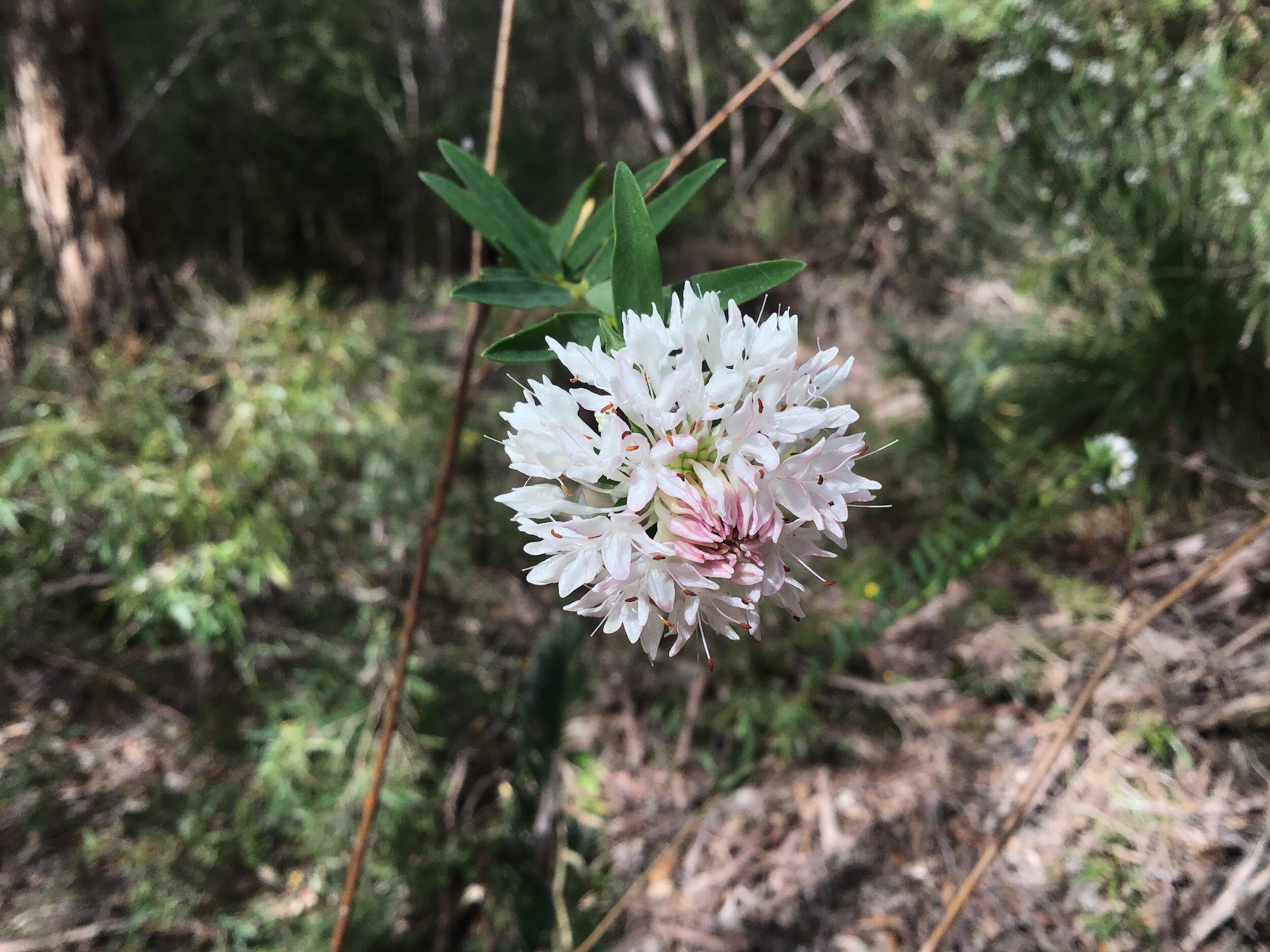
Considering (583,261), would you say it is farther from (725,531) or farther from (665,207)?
(725,531)

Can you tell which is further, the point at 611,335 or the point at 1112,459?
the point at 1112,459

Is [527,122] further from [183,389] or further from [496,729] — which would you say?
[496,729]

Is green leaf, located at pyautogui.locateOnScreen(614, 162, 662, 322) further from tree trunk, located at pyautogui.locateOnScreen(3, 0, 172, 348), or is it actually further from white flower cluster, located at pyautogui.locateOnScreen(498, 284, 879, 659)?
tree trunk, located at pyautogui.locateOnScreen(3, 0, 172, 348)

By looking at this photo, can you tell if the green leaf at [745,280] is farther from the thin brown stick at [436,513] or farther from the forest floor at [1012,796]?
the forest floor at [1012,796]

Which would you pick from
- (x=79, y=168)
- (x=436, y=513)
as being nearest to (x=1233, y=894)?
(x=436, y=513)

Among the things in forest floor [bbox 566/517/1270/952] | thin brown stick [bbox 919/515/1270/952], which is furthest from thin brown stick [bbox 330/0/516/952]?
forest floor [bbox 566/517/1270/952]
